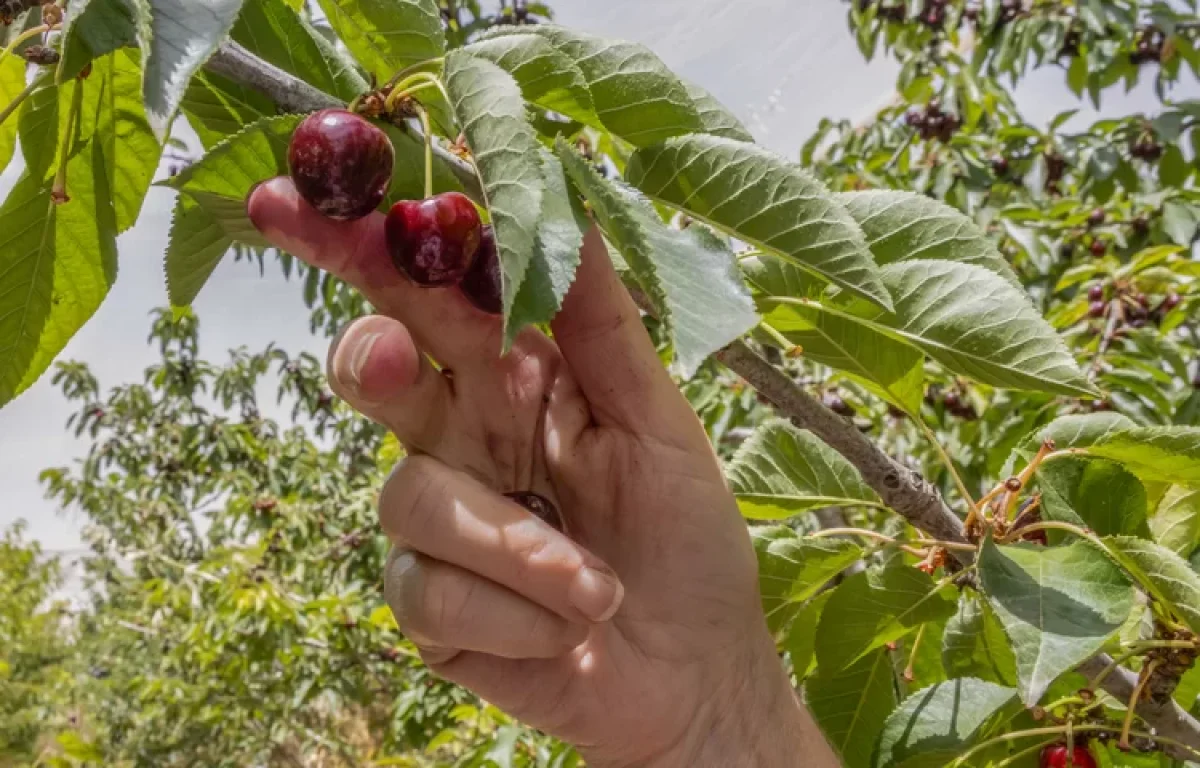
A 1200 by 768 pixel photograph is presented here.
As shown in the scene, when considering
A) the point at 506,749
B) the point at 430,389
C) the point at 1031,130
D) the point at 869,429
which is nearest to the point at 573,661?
the point at 430,389

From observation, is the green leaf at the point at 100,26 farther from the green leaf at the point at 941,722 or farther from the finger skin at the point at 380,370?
the green leaf at the point at 941,722

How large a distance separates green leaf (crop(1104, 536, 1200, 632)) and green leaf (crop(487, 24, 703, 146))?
498 millimetres

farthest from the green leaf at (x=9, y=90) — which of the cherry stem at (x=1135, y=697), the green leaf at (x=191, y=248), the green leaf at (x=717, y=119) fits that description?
the cherry stem at (x=1135, y=697)

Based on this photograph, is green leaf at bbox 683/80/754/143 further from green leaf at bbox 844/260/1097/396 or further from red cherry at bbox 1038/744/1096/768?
red cherry at bbox 1038/744/1096/768

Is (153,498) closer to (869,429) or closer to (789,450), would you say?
(869,429)

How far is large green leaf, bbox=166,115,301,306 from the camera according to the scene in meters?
0.62

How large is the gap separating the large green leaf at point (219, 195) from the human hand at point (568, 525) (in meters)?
0.04

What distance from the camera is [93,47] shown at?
489mm

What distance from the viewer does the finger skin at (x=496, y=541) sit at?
667 mm

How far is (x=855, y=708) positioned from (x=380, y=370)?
0.68m

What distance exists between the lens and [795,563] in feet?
3.05

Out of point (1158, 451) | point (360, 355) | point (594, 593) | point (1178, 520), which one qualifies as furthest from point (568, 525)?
point (1178, 520)

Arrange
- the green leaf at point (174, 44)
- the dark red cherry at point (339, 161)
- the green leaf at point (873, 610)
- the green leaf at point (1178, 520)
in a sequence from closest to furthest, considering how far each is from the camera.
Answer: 1. the green leaf at point (174, 44)
2. the dark red cherry at point (339, 161)
3. the green leaf at point (873, 610)
4. the green leaf at point (1178, 520)

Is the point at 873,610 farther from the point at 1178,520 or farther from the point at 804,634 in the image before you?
the point at 1178,520
